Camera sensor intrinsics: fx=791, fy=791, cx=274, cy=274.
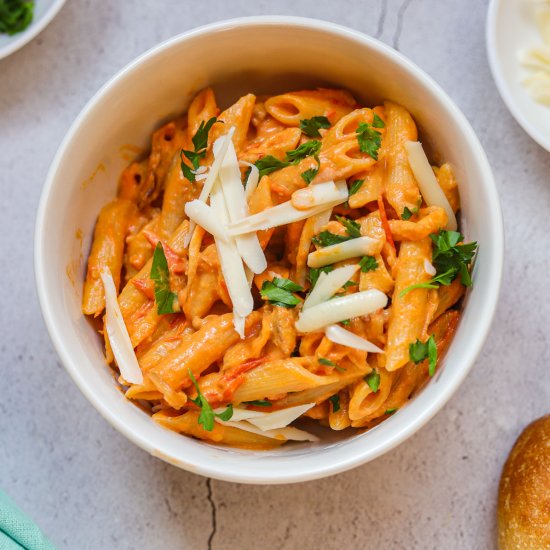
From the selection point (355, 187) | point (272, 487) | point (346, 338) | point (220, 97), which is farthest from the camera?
point (272, 487)

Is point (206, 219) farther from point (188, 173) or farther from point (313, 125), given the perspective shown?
point (313, 125)

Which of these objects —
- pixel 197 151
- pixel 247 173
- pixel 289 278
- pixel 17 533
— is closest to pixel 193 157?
pixel 197 151

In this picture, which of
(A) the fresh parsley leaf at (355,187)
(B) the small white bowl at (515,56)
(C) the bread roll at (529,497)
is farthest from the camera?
(B) the small white bowl at (515,56)

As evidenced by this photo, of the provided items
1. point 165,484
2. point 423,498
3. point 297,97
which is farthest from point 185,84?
point 423,498

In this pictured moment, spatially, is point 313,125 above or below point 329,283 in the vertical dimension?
above

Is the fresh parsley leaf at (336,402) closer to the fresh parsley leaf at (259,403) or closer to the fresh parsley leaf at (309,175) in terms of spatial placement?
the fresh parsley leaf at (259,403)

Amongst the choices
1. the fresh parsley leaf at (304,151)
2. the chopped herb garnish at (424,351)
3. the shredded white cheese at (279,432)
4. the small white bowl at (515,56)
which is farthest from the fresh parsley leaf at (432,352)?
the small white bowl at (515,56)
